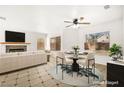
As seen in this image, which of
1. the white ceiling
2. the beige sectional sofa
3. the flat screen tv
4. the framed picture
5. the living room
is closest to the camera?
the living room

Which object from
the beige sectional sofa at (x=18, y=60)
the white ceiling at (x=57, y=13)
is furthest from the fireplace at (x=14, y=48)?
the beige sectional sofa at (x=18, y=60)

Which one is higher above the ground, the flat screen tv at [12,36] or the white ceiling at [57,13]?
the white ceiling at [57,13]

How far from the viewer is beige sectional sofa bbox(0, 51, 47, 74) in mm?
3430

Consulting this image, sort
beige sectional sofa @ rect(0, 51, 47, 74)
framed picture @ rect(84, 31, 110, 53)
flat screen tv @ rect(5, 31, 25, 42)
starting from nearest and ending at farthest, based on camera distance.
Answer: beige sectional sofa @ rect(0, 51, 47, 74)
framed picture @ rect(84, 31, 110, 53)
flat screen tv @ rect(5, 31, 25, 42)

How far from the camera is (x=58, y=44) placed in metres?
7.23

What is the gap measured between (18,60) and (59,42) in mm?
3731

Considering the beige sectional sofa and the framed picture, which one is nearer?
the beige sectional sofa

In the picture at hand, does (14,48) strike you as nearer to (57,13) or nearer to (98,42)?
(57,13)

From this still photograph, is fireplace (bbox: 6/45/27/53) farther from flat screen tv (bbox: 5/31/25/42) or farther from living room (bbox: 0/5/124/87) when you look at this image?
flat screen tv (bbox: 5/31/25/42)

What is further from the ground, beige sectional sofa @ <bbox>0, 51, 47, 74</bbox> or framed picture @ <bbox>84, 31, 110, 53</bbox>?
framed picture @ <bbox>84, 31, 110, 53</bbox>

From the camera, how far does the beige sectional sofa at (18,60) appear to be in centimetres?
343

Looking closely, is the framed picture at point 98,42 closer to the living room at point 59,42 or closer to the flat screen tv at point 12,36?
A: the living room at point 59,42

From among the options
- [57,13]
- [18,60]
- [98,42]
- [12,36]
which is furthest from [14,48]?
[98,42]

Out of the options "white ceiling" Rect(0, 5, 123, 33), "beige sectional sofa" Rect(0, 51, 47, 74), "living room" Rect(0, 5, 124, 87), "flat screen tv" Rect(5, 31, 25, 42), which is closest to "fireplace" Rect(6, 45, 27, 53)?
"living room" Rect(0, 5, 124, 87)
